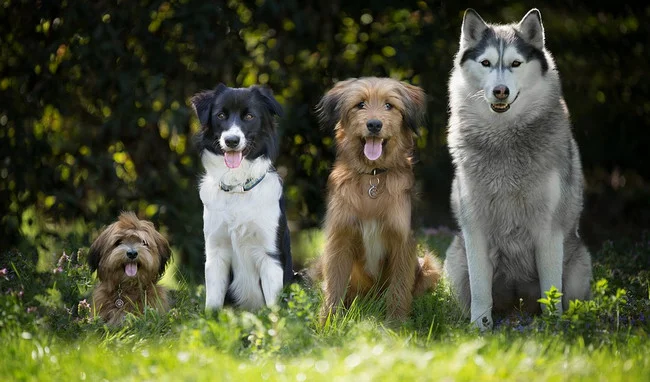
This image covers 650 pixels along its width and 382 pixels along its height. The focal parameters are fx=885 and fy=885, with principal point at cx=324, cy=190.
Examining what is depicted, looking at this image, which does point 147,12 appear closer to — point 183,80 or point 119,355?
point 183,80

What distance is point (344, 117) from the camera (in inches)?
208

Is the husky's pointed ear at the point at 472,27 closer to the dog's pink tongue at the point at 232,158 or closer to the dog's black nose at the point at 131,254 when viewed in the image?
the dog's pink tongue at the point at 232,158

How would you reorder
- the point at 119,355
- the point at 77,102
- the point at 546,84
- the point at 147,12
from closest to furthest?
the point at 119,355 → the point at 546,84 → the point at 147,12 → the point at 77,102

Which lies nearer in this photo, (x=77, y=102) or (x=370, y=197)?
(x=370, y=197)

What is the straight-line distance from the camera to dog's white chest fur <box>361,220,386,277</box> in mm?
5238

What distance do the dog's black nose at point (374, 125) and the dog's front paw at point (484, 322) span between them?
4.07 feet

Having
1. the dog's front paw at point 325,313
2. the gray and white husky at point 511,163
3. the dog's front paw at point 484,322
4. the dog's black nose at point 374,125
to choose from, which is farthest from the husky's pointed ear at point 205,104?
the dog's front paw at point 484,322

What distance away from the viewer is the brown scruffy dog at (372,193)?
520 centimetres

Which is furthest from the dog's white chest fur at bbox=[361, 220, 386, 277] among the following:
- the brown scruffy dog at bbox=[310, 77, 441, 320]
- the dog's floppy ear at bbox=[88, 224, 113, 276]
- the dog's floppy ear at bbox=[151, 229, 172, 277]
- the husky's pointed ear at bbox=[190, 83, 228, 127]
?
the dog's floppy ear at bbox=[88, 224, 113, 276]

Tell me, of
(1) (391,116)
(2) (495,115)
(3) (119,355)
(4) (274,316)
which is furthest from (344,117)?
(3) (119,355)

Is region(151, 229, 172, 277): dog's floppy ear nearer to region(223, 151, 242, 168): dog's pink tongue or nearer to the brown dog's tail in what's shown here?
region(223, 151, 242, 168): dog's pink tongue

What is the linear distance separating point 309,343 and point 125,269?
4.68 ft

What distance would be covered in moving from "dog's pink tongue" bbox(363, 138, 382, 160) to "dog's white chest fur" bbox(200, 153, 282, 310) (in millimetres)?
578

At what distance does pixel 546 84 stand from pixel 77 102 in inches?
159
